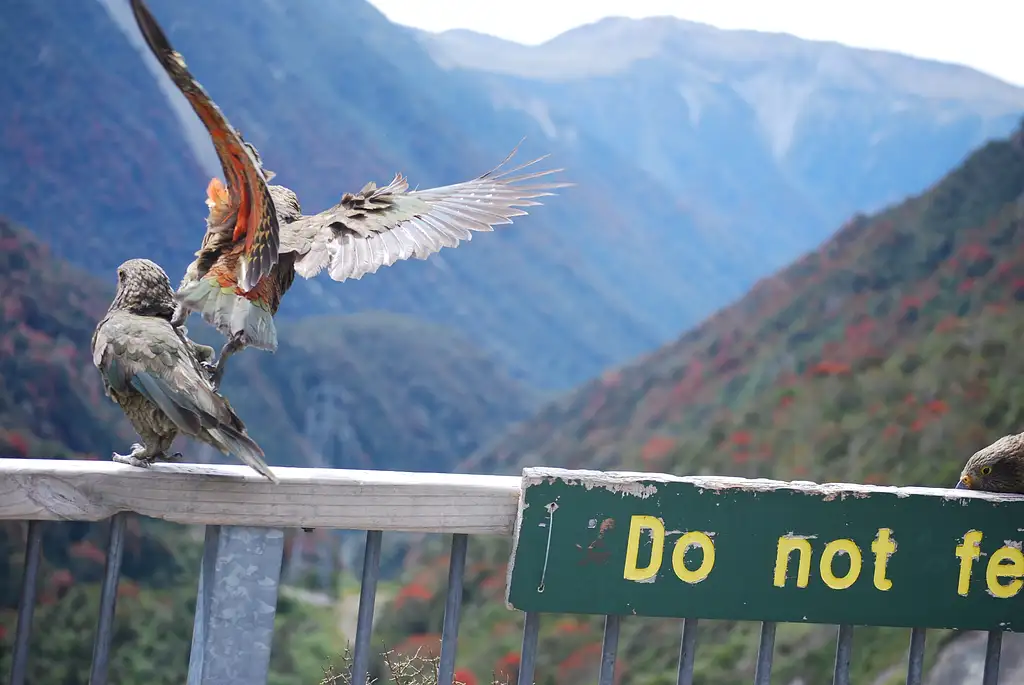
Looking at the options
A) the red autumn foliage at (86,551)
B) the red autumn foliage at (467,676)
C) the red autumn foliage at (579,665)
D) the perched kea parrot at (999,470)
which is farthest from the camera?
the red autumn foliage at (579,665)

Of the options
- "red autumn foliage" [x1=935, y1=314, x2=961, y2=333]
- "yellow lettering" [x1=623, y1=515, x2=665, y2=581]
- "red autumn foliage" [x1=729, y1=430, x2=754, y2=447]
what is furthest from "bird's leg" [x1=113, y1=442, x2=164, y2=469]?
"red autumn foliage" [x1=935, y1=314, x2=961, y2=333]

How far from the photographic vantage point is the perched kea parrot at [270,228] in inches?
52.6

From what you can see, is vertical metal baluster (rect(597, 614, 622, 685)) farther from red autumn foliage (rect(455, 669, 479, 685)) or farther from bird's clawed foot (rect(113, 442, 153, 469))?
red autumn foliage (rect(455, 669, 479, 685))

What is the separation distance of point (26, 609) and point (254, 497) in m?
0.30

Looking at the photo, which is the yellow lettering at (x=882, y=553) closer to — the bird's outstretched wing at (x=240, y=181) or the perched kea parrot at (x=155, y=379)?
the perched kea parrot at (x=155, y=379)

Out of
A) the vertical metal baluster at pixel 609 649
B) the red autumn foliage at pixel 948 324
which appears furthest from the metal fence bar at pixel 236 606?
the red autumn foliage at pixel 948 324

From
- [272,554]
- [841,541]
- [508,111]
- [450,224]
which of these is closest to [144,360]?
[272,554]

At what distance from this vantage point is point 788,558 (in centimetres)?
141

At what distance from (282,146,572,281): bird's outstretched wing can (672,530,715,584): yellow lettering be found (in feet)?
2.05

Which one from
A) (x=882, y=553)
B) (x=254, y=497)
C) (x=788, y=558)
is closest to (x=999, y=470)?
(x=882, y=553)

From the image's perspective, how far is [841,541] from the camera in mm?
1416

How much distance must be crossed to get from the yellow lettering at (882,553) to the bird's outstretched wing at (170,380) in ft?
2.67

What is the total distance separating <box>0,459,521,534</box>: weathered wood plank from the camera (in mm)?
1270

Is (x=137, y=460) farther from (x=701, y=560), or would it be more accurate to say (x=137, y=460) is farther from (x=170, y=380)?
(x=701, y=560)
